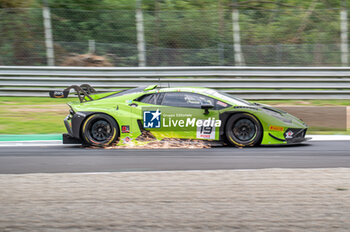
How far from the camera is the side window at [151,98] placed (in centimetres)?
902

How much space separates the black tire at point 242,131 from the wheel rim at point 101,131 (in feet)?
7.01

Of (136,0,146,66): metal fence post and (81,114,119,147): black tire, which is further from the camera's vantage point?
(136,0,146,66): metal fence post

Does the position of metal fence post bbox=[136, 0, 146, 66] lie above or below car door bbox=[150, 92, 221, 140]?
above

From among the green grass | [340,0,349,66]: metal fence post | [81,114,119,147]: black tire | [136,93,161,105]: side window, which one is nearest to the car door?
[136,93,161,105]: side window

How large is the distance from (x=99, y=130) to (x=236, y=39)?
6.85 m

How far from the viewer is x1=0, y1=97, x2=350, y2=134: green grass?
11305 millimetres

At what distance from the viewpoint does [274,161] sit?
7.42m

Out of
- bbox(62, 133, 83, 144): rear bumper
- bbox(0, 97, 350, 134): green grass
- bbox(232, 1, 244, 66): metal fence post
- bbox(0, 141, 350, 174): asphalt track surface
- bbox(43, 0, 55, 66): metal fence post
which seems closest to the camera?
bbox(0, 141, 350, 174): asphalt track surface

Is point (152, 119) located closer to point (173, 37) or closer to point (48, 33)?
point (173, 37)

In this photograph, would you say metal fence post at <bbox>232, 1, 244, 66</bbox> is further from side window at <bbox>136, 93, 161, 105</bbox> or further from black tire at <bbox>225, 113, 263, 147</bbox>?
black tire at <bbox>225, 113, 263, 147</bbox>

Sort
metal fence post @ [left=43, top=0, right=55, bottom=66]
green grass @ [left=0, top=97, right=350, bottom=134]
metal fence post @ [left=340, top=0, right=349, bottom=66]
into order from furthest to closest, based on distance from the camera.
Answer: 1. metal fence post @ [left=43, top=0, right=55, bottom=66]
2. metal fence post @ [left=340, top=0, right=349, bottom=66]
3. green grass @ [left=0, top=97, right=350, bottom=134]

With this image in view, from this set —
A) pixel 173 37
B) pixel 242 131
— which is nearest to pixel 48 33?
pixel 173 37

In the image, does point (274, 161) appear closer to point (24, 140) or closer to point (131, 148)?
point (131, 148)

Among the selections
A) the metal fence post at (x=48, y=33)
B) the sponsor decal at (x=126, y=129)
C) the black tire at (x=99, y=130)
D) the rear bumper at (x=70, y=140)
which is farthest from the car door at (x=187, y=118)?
the metal fence post at (x=48, y=33)
